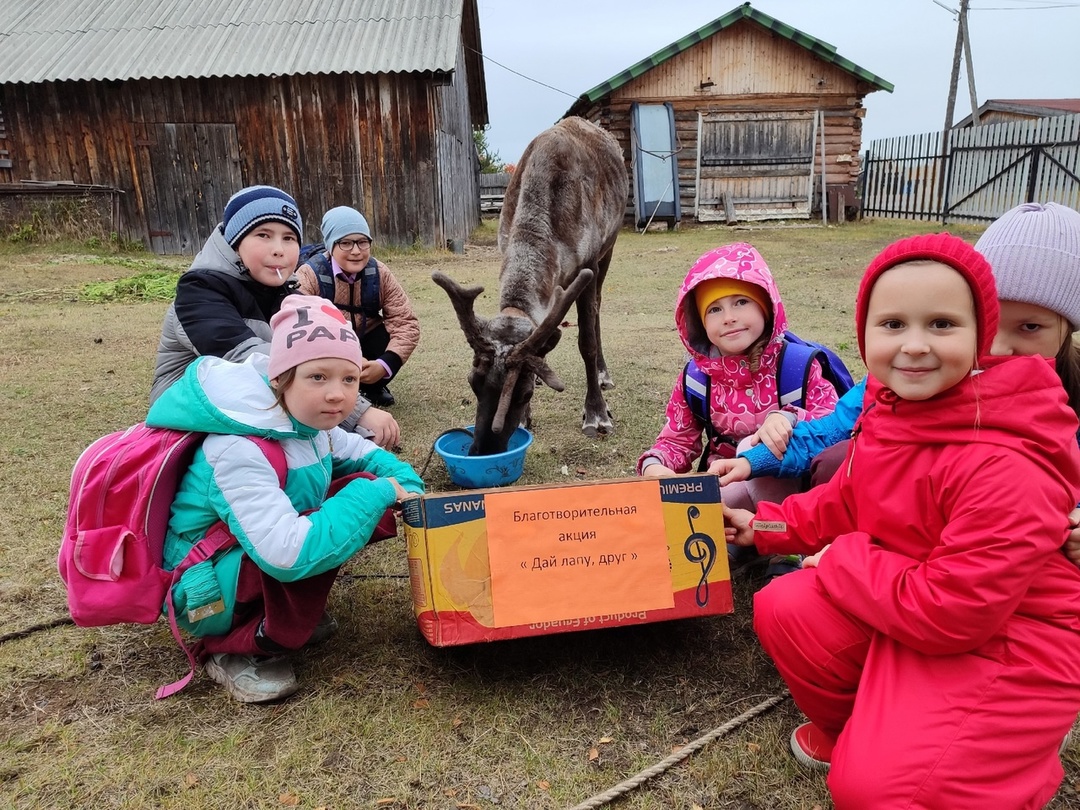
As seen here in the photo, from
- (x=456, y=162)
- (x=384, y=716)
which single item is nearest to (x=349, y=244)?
(x=384, y=716)

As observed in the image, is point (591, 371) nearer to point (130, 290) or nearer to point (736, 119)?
point (130, 290)

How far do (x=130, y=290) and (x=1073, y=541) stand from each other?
11.9 meters

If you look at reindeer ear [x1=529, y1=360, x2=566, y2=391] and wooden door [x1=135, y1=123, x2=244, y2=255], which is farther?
wooden door [x1=135, y1=123, x2=244, y2=255]

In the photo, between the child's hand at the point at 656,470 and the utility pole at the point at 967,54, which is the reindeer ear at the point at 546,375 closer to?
the child's hand at the point at 656,470

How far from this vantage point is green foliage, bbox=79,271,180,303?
34.3 ft

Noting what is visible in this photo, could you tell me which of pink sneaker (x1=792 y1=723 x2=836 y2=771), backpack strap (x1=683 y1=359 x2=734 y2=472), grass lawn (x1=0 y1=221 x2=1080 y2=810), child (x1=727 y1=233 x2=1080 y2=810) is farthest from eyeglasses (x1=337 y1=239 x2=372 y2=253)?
pink sneaker (x1=792 y1=723 x2=836 y2=771)

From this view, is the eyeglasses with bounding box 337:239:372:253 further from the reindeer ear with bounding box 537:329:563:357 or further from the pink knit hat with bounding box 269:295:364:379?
the pink knit hat with bounding box 269:295:364:379

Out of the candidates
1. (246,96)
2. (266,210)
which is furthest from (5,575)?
(246,96)

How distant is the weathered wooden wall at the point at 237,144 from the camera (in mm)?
14742

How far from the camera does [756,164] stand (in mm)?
19328

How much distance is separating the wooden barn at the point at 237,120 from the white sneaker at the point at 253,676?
13.7 metres

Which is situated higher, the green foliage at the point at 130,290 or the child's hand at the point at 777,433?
the green foliage at the point at 130,290

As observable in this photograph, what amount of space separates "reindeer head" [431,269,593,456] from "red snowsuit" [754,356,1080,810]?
7.97 ft

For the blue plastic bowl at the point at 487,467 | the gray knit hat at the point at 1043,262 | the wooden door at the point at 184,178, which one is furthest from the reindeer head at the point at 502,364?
the wooden door at the point at 184,178
